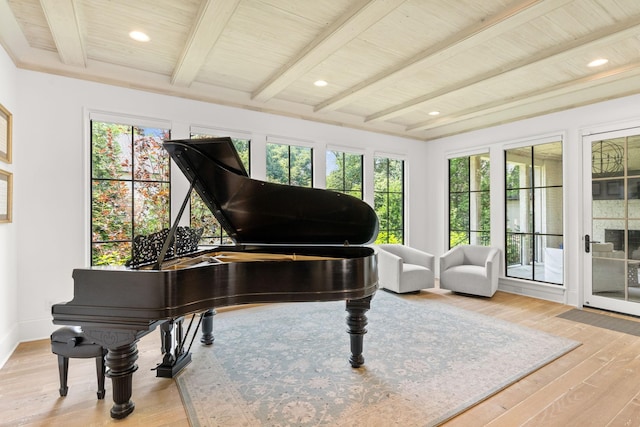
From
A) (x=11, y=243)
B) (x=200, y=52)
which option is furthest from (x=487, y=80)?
(x=11, y=243)

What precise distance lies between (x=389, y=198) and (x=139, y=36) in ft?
14.7

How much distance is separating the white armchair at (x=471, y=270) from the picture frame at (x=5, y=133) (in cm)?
542

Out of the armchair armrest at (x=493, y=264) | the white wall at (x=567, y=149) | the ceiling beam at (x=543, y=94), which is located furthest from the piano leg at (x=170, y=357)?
the white wall at (x=567, y=149)

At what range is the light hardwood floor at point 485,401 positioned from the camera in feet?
6.52

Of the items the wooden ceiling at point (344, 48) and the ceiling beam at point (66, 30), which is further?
the wooden ceiling at point (344, 48)

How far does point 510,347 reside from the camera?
303cm

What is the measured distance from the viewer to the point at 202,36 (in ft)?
8.98

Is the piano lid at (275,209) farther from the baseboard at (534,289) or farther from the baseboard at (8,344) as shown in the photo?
the baseboard at (534,289)

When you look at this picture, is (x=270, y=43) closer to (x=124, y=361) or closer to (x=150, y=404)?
(x=124, y=361)

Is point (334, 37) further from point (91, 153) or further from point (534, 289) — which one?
point (534, 289)

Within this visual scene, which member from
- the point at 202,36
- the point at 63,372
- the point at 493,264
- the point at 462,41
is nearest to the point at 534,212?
the point at 493,264

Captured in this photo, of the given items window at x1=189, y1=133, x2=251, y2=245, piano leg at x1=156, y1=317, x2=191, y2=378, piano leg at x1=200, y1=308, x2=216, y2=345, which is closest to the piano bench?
piano leg at x1=156, y1=317, x2=191, y2=378

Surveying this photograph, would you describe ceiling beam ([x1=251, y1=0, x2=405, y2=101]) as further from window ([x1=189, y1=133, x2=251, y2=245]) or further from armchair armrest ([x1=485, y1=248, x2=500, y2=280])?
armchair armrest ([x1=485, y1=248, x2=500, y2=280])

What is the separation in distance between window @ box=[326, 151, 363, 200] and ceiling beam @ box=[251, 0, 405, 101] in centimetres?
174
